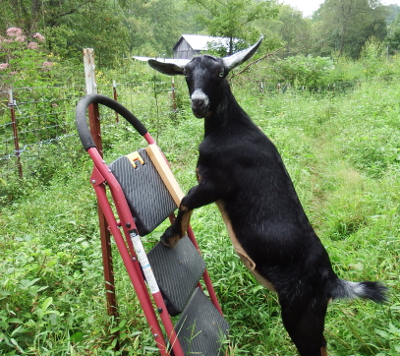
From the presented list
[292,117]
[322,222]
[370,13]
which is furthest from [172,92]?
[370,13]

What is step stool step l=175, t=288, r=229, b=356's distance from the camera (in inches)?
79.2

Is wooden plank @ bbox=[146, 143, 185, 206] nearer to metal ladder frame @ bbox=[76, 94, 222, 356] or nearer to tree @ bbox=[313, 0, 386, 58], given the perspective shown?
metal ladder frame @ bbox=[76, 94, 222, 356]

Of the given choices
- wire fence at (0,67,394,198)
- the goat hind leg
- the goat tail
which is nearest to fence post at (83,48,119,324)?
the goat hind leg

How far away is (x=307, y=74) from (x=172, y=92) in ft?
18.5

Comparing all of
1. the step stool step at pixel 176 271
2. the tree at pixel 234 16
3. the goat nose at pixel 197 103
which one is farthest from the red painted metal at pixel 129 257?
the tree at pixel 234 16

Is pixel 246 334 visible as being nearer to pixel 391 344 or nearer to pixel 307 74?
pixel 391 344

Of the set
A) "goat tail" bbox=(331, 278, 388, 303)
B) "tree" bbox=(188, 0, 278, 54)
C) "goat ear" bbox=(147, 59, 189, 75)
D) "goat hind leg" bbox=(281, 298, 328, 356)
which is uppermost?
"tree" bbox=(188, 0, 278, 54)

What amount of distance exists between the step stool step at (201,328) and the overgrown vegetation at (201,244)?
134mm

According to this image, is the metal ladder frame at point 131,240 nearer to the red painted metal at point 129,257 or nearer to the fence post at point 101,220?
the red painted metal at point 129,257

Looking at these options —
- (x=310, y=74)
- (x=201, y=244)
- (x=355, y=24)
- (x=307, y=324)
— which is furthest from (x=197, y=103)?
(x=355, y=24)

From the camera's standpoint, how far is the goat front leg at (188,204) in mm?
1987

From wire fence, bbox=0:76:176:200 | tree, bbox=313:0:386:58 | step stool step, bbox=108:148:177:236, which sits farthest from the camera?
tree, bbox=313:0:386:58

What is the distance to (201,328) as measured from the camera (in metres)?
2.14

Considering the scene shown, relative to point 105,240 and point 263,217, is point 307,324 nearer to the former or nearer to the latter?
point 263,217
